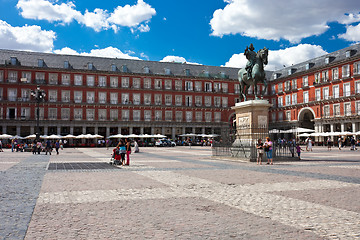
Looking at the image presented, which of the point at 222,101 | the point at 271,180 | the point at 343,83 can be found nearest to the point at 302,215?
the point at 271,180

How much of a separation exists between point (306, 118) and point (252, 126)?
42.5 meters

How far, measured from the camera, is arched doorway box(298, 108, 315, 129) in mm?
53188

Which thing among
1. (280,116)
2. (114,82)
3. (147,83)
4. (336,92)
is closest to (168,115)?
(147,83)

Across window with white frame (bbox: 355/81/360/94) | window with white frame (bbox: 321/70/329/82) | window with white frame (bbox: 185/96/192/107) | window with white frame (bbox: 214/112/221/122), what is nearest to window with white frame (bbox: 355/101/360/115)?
window with white frame (bbox: 355/81/360/94)

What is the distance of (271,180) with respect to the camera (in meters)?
9.27

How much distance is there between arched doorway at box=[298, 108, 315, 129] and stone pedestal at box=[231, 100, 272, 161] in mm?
39216

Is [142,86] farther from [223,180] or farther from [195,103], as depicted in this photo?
[223,180]

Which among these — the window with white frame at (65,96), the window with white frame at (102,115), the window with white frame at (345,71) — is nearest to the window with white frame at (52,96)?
the window with white frame at (65,96)

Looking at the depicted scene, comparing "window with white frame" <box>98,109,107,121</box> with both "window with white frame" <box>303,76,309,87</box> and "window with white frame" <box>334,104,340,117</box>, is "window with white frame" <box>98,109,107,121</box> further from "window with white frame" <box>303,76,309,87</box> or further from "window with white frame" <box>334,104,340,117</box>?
"window with white frame" <box>334,104,340,117</box>

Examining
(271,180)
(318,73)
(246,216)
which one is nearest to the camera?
(246,216)

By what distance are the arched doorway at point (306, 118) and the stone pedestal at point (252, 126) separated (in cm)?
3922

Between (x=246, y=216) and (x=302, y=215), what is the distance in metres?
0.84

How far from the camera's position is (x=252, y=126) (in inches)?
631

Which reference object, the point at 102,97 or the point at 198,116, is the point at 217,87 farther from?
the point at 102,97
